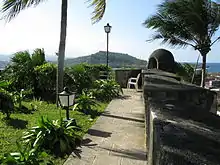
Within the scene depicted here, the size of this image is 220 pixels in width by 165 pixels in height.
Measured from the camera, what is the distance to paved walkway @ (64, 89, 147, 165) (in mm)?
3643

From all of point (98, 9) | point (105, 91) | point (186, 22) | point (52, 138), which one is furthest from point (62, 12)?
point (186, 22)

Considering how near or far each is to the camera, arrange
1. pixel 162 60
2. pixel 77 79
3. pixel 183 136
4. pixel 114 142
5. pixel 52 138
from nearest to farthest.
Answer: pixel 183 136 → pixel 52 138 → pixel 114 142 → pixel 77 79 → pixel 162 60

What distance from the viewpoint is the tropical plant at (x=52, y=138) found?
3.97 m

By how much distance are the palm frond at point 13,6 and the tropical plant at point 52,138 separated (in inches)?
151

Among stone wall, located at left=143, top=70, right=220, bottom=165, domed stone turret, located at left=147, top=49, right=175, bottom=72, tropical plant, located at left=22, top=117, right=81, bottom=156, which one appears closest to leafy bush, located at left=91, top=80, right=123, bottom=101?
domed stone turret, located at left=147, top=49, right=175, bottom=72

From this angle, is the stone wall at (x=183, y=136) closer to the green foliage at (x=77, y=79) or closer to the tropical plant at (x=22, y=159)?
the tropical plant at (x=22, y=159)

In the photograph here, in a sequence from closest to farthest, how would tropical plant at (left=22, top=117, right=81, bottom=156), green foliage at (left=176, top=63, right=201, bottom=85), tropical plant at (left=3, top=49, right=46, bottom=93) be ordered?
tropical plant at (left=22, top=117, right=81, bottom=156) < tropical plant at (left=3, top=49, right=46, bottom=93) < green foliage at (left=176, top=63, right=201, bottom=85)

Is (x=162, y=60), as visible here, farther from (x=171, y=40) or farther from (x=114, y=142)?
(x=114, y=142)

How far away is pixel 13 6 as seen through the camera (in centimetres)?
687

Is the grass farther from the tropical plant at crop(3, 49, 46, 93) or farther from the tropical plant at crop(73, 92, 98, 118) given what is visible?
the tropical plant at crop(3, 49, 46, 93)

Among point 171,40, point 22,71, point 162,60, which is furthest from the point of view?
point 171,40

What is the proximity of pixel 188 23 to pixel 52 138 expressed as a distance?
11.7 meters

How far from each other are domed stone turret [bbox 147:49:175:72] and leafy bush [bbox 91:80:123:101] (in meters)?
3.31

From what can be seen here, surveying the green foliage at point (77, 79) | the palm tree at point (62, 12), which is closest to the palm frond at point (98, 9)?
the palm tree at point (62, 12)
